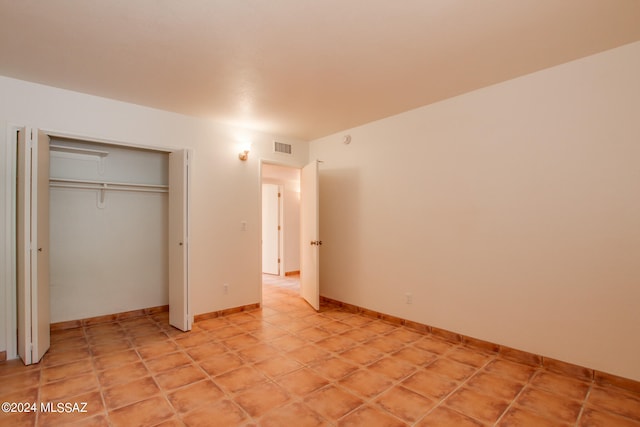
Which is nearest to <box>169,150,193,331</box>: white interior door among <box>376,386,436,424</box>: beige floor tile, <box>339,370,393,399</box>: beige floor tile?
<box>339,370,393,399</box>: beige floor tile

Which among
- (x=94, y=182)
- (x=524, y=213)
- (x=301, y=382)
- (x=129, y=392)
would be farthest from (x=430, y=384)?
(x=94, y=182)

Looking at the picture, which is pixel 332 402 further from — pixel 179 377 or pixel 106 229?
pixel 106 229

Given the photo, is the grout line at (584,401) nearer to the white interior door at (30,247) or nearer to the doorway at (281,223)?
the white interior door at (30,247)

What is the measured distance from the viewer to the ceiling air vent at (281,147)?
15.3 ft

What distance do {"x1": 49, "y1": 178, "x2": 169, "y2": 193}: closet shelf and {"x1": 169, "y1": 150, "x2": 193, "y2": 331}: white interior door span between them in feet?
1.74

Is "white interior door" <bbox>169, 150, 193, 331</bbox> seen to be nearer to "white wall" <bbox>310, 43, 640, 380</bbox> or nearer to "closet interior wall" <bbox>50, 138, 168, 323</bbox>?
"closet interior wall" <bbox>50, 138, 168, 323</bbox>

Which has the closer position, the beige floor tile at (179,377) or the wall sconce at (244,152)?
the beige floor tile at (179,377)

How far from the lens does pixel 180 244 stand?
140 inches

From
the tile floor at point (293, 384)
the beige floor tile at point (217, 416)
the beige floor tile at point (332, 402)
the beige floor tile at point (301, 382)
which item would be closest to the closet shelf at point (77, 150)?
the tile floor at point (293, 384)

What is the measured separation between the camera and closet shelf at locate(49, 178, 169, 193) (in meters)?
3.50

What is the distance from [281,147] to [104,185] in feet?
7.77

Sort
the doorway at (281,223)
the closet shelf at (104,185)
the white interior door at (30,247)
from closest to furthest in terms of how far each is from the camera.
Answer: the white interior door at (30,247) < the closet shelf at (104,185) < the doorway at (281,223)

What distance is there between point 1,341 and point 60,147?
1963mm

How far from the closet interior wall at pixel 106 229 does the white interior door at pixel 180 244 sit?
618 millimetres
